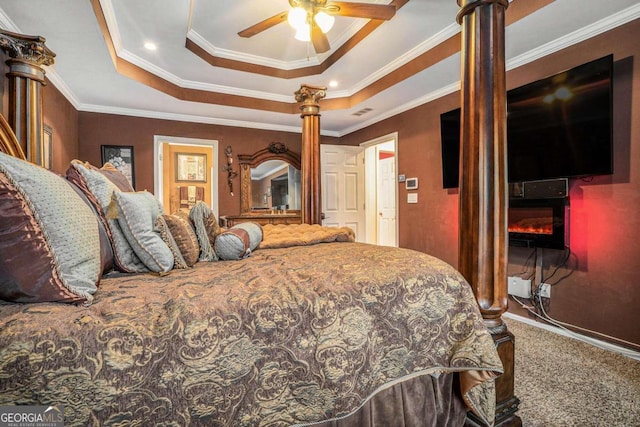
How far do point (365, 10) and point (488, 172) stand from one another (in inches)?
62.6

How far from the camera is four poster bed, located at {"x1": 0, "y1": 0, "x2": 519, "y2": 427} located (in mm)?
784

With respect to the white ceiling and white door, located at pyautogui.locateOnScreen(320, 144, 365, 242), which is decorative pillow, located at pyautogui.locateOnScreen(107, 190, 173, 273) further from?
white door, located at pyautogui.locateOnScreen(320, 144, 365, 242)

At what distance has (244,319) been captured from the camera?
0.94 meters

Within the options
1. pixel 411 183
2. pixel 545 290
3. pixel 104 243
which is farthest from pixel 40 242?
pixel 411 183

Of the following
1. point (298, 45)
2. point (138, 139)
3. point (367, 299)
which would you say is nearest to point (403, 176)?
point (298, 45)

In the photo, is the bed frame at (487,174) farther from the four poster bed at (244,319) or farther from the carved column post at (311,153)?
the carved column post at (311,153)

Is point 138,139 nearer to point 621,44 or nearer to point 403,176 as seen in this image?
point 403,176

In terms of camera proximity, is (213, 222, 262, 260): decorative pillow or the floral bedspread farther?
(213, 222, 262, 260): decorative pillow

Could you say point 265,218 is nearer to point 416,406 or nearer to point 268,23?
point 268,23

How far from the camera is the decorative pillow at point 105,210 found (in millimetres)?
1347

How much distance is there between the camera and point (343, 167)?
530 cm

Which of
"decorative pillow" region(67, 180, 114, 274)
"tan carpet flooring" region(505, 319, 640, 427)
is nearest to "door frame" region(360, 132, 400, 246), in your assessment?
"tan carpet flooring" region(505, 319, 640, 427)

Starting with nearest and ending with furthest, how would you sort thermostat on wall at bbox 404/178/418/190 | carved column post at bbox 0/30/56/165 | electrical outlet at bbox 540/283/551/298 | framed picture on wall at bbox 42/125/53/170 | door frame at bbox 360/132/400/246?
carved column post at bbox 0/30/56/165 → electrical outlet at bbox 540/283/551/298 → framed picture on wall at bbox 42/125/53/170 → thermostat on wall at bbox 404/178/418/190 → door frame at bbox 360/132/400/246

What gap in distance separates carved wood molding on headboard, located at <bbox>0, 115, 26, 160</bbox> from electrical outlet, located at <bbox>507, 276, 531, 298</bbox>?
13.0ft
